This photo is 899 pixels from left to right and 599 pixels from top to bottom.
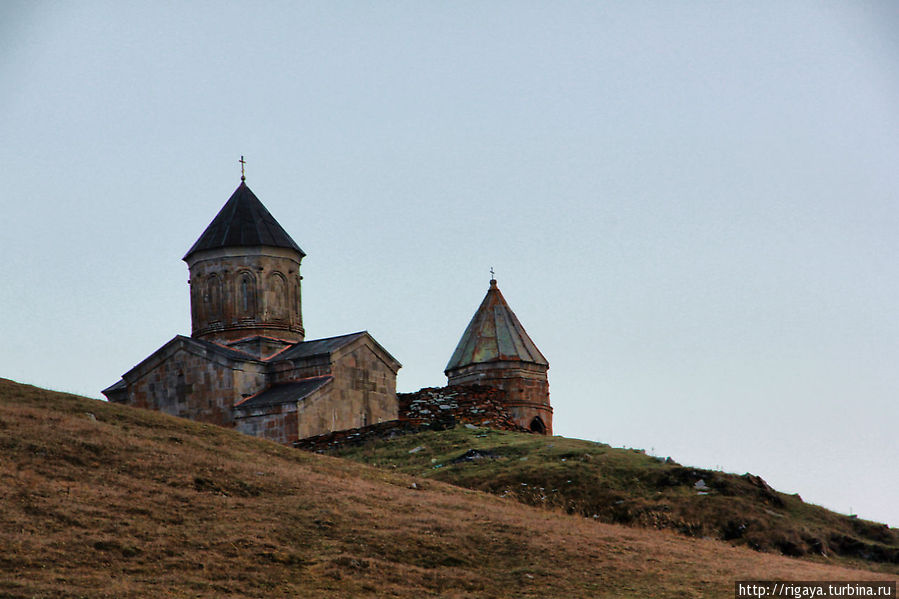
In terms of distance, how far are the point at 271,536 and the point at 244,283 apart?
1843 cm

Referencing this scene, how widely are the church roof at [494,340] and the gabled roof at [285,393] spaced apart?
22.3 feet

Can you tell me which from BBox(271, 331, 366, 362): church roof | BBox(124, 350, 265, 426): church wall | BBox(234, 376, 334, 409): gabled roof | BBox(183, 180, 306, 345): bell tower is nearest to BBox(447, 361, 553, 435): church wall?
BBox(271, 331, 366, 362): church roof

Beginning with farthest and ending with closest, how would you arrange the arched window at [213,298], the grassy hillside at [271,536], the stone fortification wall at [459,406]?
the arched window at [213,298], the stone fortification wall at [459,406], the grassy hillside at [271,536]

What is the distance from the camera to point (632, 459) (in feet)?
80.6

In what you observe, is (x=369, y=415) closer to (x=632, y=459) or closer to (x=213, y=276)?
(x=213, y=276)

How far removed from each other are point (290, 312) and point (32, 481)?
17.6 metres

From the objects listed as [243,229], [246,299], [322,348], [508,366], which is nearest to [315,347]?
[322,348]

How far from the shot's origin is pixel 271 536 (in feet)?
51.8

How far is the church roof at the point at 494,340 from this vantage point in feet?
120

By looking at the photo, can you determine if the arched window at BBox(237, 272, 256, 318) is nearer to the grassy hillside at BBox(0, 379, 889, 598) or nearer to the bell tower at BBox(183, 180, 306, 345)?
the bell tower at BBox(183, 180, 306, 345)

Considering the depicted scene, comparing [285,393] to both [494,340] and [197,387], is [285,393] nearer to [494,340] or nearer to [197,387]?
[197,387]

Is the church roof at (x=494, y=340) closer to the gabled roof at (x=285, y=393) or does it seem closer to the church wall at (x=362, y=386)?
the church wall at (x=362, y=386)

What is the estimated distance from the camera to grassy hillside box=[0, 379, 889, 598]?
550 inches

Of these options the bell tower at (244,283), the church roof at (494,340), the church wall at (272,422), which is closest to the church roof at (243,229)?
the bell tower at (244,283)
